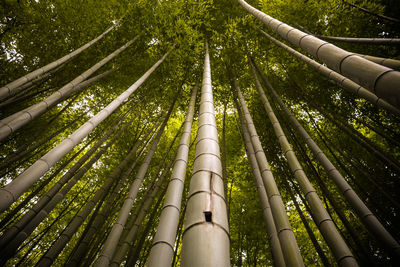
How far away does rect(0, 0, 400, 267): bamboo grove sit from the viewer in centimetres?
203

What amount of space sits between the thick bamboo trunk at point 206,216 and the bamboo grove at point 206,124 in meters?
0.03

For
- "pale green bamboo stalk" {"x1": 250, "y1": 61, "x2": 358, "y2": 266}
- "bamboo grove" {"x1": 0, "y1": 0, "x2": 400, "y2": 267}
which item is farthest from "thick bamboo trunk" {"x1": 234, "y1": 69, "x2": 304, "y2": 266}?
"pale green bamboo stalk" {"x1": 250, "y1": 61, "x2": 358, "y2": 266}

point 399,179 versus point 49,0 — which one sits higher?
point 49,0

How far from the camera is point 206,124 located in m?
1.62

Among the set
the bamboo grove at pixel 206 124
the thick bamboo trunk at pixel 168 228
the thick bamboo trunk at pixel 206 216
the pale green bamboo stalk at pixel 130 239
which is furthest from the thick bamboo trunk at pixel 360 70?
the pale green bamboo stalk at pixel 130 239

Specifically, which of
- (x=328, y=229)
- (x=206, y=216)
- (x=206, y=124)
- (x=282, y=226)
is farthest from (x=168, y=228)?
(x=328, y=229)

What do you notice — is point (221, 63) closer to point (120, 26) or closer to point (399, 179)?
point (120, 26)

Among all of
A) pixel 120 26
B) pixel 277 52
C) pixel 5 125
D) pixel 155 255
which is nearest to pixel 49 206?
pixel 5 125

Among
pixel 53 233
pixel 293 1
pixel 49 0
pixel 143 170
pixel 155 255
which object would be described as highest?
pixel 293 1

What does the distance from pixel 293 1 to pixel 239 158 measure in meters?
4.10

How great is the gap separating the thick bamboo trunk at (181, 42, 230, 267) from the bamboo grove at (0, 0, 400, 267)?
3cm

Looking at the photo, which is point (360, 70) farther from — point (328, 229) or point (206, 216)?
point (328, 229)

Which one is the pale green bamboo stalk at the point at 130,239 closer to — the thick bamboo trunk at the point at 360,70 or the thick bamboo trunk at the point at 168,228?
the thick bamboo trunk at the point at 168,228

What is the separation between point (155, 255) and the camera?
136 cm
